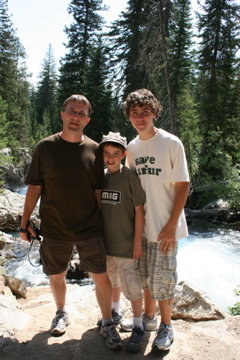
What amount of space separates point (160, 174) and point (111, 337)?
1.59 m

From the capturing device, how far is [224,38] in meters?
18.3

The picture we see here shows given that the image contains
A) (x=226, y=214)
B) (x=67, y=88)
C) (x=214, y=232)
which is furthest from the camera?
(x=67, y=88)

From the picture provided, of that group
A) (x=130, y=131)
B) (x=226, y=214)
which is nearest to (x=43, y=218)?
(x=226, y=214)

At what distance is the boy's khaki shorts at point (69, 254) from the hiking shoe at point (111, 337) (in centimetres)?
55

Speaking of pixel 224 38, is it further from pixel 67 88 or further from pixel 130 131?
pixel 67 88

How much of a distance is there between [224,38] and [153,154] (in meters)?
18.6

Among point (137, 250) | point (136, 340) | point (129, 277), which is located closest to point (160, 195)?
point (137, 250)

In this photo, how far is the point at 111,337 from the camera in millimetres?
2850

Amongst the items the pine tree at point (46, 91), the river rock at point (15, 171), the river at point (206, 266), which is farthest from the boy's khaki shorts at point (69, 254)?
the pine tree at point (46, 91)

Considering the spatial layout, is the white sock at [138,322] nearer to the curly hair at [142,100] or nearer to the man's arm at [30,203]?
the man's arm at [30,203]

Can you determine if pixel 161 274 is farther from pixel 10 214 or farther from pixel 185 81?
pixel 185 81

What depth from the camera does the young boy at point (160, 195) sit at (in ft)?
9.05

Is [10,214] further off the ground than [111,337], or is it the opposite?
[111,337]

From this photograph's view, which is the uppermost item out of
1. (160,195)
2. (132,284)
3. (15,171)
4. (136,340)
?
(160,195)
